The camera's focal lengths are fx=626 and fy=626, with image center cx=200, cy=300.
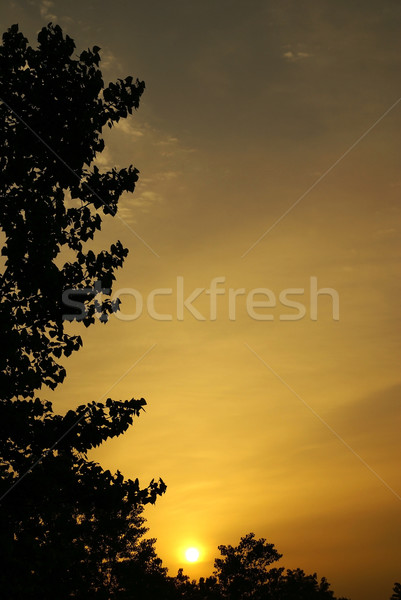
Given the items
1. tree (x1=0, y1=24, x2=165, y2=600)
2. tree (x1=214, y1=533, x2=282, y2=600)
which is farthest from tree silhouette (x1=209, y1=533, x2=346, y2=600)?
tree (x1=0, y1=24, x2=165, y2=600)

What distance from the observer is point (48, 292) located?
12.1 m

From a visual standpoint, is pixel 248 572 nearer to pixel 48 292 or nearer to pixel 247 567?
pixel 247 567

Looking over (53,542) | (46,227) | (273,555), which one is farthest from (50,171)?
(273,555)

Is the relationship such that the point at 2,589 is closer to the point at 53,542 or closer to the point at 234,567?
the point at 53,542

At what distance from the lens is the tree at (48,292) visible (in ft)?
36.0

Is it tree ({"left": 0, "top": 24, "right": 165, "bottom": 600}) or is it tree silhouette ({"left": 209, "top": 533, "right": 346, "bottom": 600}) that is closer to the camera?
tree ({"left": 0, "top": 24, "right": 165, "bottom": 600})

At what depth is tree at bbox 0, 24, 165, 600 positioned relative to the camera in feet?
36.0

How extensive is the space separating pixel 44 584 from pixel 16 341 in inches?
176

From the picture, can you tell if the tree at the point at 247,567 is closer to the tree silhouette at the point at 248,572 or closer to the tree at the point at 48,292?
the tree silhouette at the point at 248,572

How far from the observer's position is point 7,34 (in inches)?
525

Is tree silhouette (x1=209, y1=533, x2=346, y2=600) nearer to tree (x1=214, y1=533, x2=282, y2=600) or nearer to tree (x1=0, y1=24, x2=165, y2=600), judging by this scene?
tree (x1=214, y1=533, x2=282, y2=600)

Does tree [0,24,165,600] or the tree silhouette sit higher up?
the tree silhouette

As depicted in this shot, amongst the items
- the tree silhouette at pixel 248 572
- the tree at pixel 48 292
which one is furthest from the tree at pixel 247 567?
the tree at pixel 48 292

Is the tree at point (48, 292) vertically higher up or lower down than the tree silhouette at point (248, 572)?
lower down
